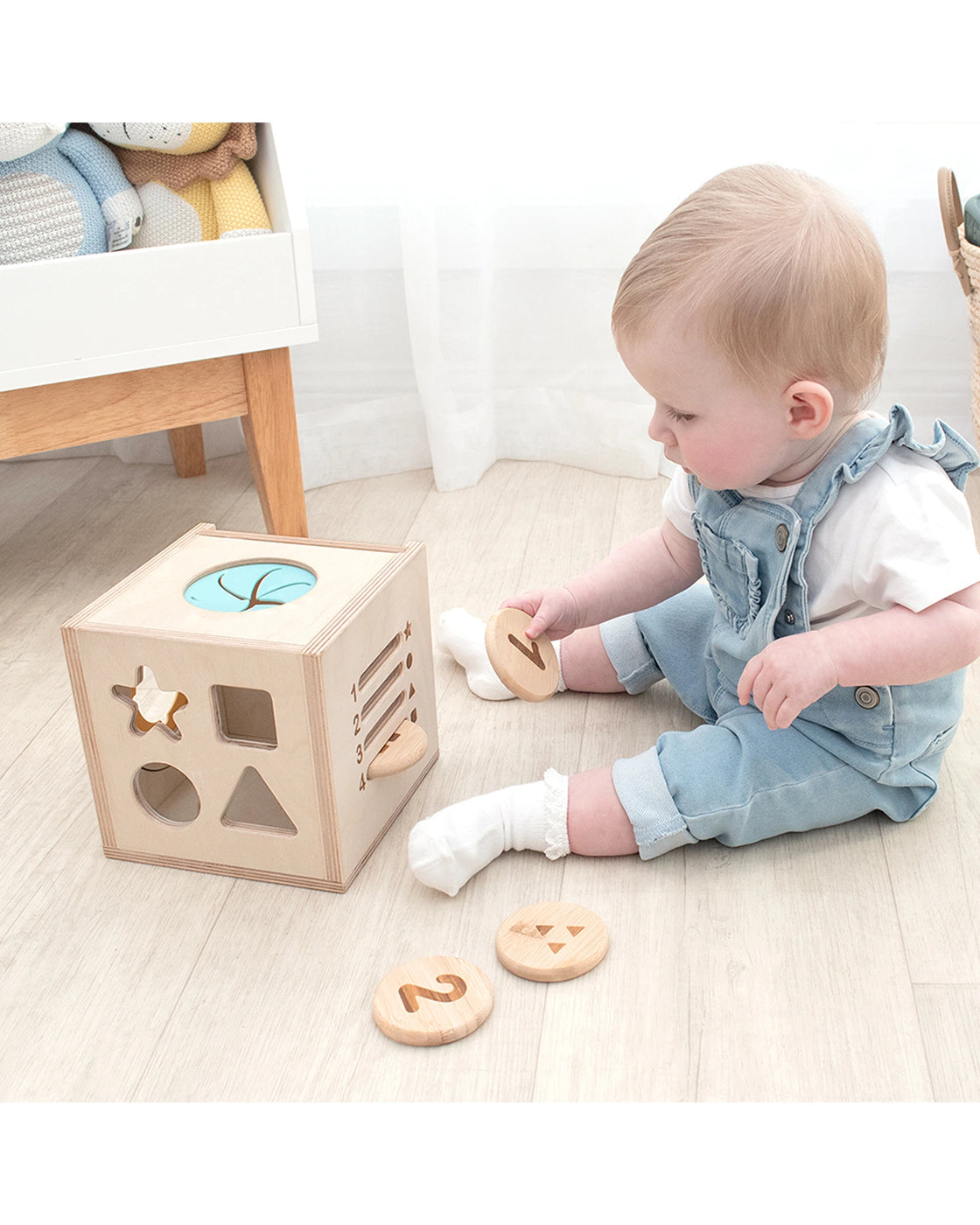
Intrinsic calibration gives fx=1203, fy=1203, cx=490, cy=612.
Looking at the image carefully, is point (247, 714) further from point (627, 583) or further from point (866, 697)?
point (866, 697)

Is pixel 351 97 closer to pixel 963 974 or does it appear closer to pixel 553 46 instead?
pixel 553 46

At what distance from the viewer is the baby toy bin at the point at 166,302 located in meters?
1.07

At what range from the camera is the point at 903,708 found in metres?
0.79

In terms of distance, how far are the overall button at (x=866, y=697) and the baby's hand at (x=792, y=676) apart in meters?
0.07

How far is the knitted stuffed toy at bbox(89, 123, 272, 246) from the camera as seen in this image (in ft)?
3.81

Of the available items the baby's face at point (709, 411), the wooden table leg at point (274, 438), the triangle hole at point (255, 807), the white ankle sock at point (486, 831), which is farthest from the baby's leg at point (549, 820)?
the wooden table leg at point (274, 438)

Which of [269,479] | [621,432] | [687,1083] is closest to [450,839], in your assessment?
[687,1083]

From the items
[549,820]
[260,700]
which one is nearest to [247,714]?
[260,700]

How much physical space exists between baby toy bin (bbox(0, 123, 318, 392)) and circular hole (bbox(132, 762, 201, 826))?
15.9 inches

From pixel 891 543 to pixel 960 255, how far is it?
0.75 m

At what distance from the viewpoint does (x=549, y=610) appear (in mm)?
906

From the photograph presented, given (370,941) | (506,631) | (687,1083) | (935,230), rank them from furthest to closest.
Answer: (935,230), (506,631), (370,941), (687,1083)

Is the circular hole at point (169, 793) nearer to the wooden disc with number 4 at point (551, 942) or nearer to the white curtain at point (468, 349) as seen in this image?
the wooden disc with number 4 at point (551, 942)

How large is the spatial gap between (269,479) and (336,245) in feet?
1.34
